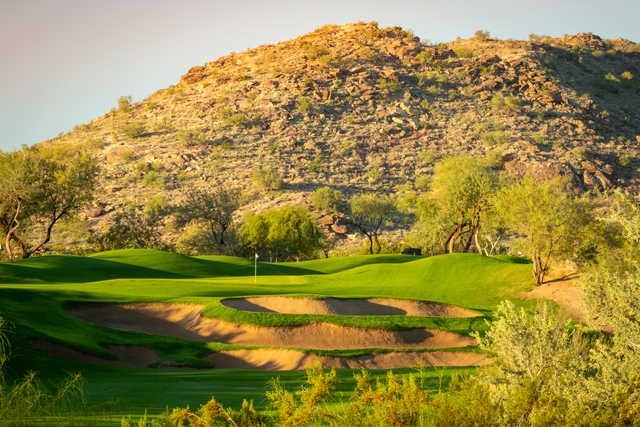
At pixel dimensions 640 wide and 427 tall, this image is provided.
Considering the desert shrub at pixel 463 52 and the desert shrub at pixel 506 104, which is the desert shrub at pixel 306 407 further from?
the desert shrub at pixel 463 52

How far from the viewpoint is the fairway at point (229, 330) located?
21.4 meters

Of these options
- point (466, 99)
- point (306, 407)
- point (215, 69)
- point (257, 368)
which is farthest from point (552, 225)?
point (215, 69)

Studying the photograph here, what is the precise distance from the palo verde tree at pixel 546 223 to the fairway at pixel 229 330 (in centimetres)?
228

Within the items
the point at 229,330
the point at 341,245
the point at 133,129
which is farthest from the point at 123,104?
the point at 229,330

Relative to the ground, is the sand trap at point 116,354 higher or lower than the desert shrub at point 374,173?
lower

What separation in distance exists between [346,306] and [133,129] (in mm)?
92647

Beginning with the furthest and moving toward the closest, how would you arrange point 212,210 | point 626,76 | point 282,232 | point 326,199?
point 626,76, point 326,199, point 212,210, point 282,232

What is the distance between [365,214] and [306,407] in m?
74.9

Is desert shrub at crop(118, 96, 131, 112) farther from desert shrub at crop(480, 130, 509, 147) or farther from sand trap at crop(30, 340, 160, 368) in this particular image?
sand trap at crop(30, 340, 160, 368)

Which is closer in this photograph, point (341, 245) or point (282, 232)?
point (282, 232)

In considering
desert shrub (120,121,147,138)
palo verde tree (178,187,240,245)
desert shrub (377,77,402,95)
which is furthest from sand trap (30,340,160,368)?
desert shrub (377,77,402,95)

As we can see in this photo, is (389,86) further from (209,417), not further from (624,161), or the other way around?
(209,417)

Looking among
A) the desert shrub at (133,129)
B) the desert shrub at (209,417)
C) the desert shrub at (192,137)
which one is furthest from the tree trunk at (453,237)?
the desert shrub at (133,129)

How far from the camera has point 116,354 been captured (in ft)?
89.5
